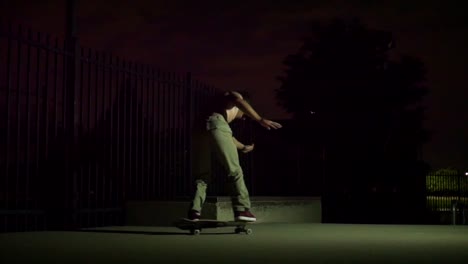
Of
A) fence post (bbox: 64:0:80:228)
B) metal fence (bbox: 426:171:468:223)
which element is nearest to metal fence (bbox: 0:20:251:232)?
fence post (bbox: 64:0:80:228)

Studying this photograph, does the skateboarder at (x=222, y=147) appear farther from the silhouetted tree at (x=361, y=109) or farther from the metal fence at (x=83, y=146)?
the silhouetted tree at (x=361, y=109)

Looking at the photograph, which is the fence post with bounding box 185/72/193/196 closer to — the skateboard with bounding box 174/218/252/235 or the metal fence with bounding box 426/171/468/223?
the skateboard with bounding box 174/218/252/235

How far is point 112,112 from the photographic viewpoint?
9.78 meters

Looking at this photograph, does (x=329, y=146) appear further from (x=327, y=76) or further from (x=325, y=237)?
(x=325, y=237)

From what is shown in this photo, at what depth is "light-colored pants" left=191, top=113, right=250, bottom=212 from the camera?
7.69m

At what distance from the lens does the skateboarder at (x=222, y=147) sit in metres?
7.69

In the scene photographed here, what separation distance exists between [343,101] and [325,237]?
2800cm

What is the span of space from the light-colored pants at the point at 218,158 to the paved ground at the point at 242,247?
0.45 m

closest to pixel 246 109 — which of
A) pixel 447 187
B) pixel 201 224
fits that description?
pixel 201 224

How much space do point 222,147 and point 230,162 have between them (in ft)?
0.66

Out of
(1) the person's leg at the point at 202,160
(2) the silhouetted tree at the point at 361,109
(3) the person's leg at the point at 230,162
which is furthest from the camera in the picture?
(2) the silhouetted tree at the point at 361,109

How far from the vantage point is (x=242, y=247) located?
6180 mm

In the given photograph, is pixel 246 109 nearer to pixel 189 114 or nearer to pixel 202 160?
pixel 202 160

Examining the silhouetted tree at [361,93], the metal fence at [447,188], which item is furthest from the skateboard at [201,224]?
the silhouetted tree at [361,93]
